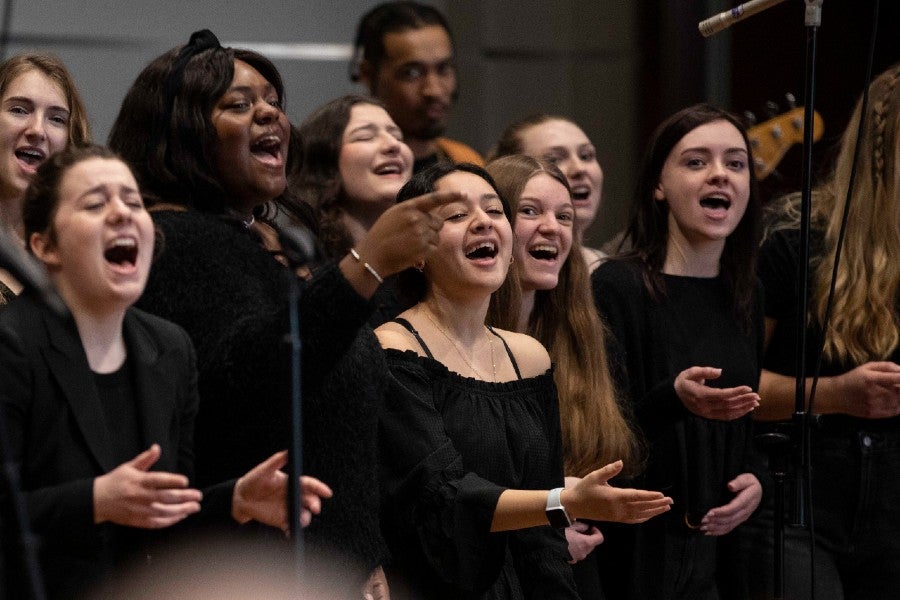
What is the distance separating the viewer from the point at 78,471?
6.77 ft

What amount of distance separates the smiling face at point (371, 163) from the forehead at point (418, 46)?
97 centimetres

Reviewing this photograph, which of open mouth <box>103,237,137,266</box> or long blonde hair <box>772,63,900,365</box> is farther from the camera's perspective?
long blonde hair <box>772,63,900,365</box>

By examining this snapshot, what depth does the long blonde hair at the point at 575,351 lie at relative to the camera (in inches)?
124

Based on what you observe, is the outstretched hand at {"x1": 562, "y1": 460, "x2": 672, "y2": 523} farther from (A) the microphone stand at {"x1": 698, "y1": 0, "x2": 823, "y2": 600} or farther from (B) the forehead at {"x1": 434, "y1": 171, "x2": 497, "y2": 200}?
(B) the forehead at {"x1": 434, "y1": 171, "x2": 497, "y2": 200}

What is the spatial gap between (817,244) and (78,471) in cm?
210

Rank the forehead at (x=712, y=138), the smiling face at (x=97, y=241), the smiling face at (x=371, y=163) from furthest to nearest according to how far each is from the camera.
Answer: the smiling face at (x=371, y=163), the forehead at (x=712, y=138), the smiling face at (x=97, y=241)

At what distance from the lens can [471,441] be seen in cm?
273

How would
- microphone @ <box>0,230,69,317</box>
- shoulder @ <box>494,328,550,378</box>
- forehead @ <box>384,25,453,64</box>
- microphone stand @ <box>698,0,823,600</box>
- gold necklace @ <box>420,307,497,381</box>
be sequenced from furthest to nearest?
forehead @ <box>384,25,453,64</box> → shoulder @ <box>494,328,550,378</box> → gold necklace @ <box>420,307,497,381</box> → microphone stand @ <box>698,0,823,600</box> → microphone @ <box>0,230,69,317</box>

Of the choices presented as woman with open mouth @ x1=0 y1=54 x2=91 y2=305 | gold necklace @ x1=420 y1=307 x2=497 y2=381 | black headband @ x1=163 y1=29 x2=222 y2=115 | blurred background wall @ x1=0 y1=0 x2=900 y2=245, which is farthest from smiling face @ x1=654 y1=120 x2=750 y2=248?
blurred background wall @ x1=0 y1=0 x2=900 y2=245

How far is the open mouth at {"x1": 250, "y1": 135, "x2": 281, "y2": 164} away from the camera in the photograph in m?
2.64

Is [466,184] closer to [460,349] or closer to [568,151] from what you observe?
[460,349]

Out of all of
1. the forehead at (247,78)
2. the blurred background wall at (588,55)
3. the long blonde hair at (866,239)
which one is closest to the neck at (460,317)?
the forehead at (247,78)

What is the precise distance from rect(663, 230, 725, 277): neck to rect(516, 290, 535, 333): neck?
364 millimetres

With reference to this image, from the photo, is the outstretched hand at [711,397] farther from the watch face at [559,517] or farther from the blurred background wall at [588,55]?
the blurred background wall at [588,55]
